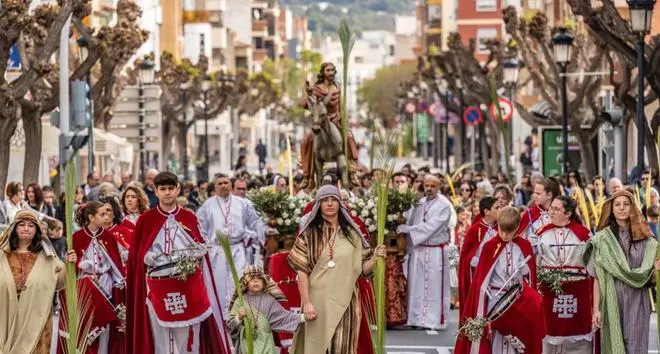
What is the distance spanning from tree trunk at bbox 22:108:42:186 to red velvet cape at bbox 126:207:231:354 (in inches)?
847

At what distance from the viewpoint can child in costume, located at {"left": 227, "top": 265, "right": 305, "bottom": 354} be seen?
15.5 meters

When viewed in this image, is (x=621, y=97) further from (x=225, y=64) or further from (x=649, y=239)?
(x=225, y=64)

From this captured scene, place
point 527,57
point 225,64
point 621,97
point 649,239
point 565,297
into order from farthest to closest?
point 225,64
point 527,57
point 621,97
point 565,297
point 649,239

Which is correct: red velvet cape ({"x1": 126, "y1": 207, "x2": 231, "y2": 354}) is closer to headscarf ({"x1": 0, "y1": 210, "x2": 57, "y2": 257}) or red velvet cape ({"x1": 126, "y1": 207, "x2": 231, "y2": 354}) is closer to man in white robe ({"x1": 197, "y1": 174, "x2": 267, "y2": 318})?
headscarf ({"x1": 0, "y1": 210, "x2": 57, "y2": 257})

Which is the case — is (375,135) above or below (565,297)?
above

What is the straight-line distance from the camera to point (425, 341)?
854 inches

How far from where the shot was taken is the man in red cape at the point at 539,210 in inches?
706

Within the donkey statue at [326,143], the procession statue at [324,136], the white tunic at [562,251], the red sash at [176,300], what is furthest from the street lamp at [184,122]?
the red sash at [176,300]

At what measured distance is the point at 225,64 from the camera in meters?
129

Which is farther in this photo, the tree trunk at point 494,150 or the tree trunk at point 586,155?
the tree trunk at point 494,150

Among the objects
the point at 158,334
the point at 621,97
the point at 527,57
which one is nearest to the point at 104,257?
the point at 158,334

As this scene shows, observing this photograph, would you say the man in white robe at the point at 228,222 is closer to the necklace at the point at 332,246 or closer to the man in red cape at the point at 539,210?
the man in red cape at the point at 539,210

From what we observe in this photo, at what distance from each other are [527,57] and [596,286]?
3984cm

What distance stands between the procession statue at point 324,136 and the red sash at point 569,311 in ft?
19.6
